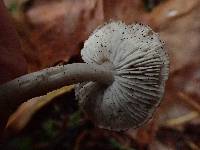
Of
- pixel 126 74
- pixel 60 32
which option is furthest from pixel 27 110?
pixel 126 74

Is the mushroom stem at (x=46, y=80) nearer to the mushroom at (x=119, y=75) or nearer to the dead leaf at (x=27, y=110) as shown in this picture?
the mushroom at (x=119, y=75)

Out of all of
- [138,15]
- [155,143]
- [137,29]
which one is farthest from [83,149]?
[137,29]

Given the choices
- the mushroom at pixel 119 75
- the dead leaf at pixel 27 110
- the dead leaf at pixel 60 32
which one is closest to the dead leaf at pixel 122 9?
the dead leaf at pixel 60 32

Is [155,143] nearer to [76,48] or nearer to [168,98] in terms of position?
[168,98]

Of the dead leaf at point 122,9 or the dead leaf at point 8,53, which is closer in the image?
the dead leaf at point 8,53

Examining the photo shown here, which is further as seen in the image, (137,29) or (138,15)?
(138,15)

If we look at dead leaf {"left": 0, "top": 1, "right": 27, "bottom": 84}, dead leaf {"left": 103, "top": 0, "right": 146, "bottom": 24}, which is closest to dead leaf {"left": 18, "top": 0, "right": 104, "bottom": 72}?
dead leaf {"left": 103, "top": 0, "right": 146, "bottom": 24}
